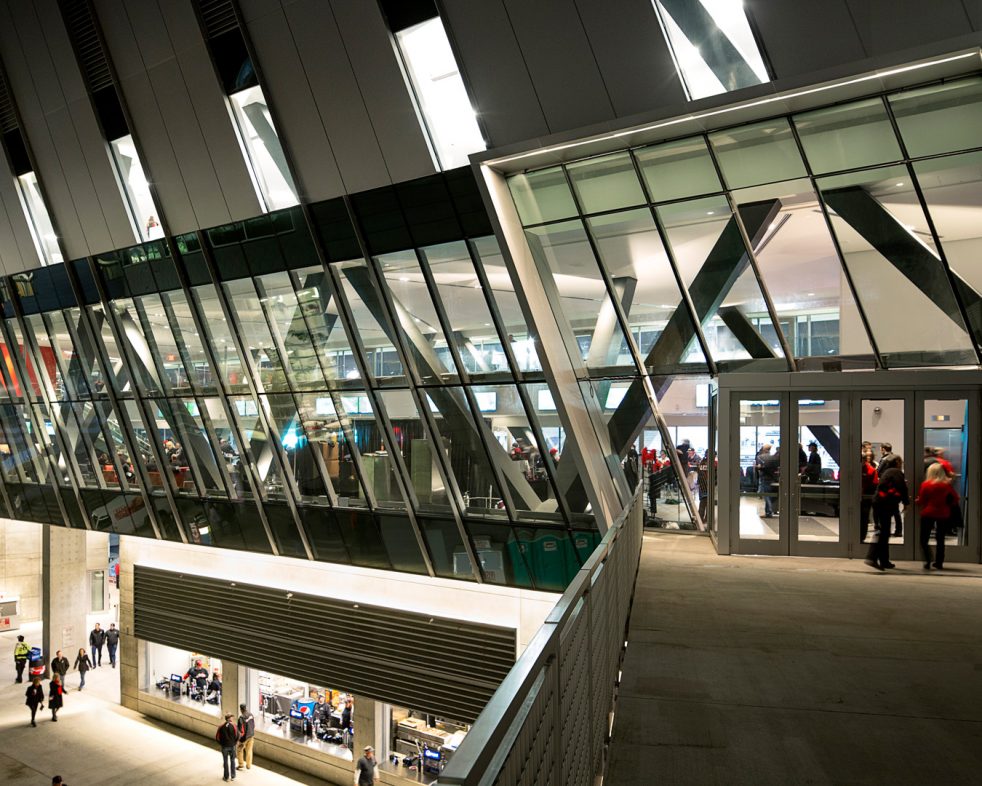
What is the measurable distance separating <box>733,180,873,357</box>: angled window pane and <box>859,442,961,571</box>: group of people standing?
189 centimetres

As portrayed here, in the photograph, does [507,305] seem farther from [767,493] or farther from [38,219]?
[38,219]

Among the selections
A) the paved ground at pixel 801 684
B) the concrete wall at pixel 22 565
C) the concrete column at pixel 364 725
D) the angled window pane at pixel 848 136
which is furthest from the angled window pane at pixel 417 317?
the concrete wall at pixel 22 565

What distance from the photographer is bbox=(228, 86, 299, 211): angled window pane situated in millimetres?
16312

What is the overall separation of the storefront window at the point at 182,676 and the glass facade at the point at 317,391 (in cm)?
432

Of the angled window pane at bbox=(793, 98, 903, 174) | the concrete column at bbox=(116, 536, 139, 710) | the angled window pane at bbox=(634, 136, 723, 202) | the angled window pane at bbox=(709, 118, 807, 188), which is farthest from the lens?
the concrete column at bbox=(116, 536, 139, 710)

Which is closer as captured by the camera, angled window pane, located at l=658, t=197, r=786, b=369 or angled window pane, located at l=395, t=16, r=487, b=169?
angled window pane, located at l=658, t=197, r=786, b=369

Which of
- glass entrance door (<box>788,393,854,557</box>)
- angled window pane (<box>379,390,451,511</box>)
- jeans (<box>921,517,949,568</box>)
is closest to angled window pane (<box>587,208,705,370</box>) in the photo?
glass entrance door (<box>788,393,854,557</box>)

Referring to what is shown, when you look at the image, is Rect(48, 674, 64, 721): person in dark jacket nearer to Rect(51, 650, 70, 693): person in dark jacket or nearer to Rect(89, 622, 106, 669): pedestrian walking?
Rect(51, 650, 70, 693): person in dark jacket

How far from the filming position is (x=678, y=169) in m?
12.9

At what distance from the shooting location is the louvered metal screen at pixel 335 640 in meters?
17.4

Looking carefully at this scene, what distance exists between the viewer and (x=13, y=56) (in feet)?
65.2

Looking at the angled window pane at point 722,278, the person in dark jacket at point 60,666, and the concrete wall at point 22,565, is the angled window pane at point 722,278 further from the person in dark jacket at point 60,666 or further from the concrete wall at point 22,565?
the concrete wall at point 22,565

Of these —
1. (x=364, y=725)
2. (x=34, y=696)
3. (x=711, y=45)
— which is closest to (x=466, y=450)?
(x=364, y=725)

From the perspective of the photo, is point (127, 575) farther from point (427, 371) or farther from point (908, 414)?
point (908, 414)
